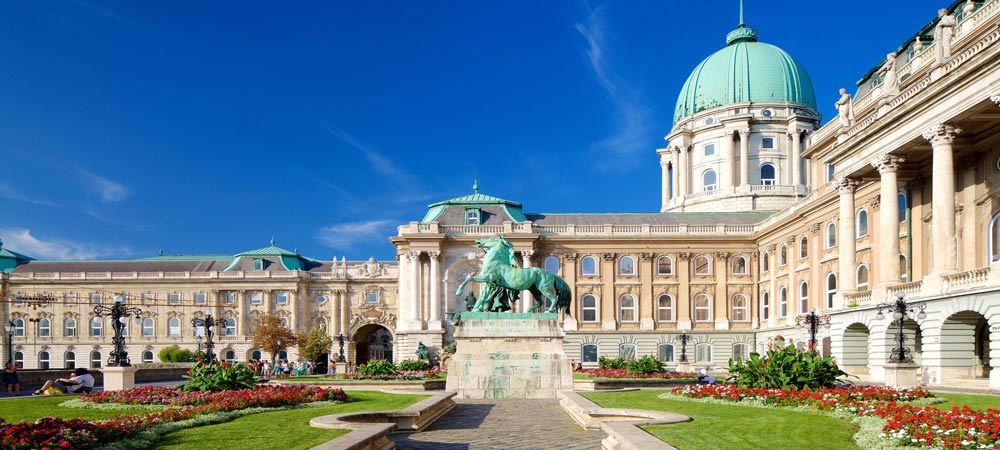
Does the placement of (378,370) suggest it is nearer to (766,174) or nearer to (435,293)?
(435,293)

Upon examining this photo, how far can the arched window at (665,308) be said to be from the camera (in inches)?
3187

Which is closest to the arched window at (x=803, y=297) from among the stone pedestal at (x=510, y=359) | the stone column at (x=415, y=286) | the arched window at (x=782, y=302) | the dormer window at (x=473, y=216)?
the arched window at (x=782, y=302)

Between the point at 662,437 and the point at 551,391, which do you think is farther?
the point at 551,391

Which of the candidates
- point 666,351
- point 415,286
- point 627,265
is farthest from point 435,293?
point 666,351

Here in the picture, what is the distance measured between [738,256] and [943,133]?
141ft

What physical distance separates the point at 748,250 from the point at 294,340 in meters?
45.6

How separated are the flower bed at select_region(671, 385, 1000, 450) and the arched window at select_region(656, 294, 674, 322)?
54212mm

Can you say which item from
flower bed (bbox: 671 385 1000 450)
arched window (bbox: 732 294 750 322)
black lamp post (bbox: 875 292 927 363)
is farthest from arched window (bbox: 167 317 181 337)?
flower bed (bbox: 671 385 1000 450)

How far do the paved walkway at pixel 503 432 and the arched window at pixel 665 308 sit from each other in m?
55.7

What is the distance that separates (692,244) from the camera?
265ft

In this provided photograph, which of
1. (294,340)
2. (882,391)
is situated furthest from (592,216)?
(882,391)

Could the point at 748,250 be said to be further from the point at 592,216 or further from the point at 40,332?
the point at 40,332

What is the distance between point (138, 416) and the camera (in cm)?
1928

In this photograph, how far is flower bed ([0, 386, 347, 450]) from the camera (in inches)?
549
